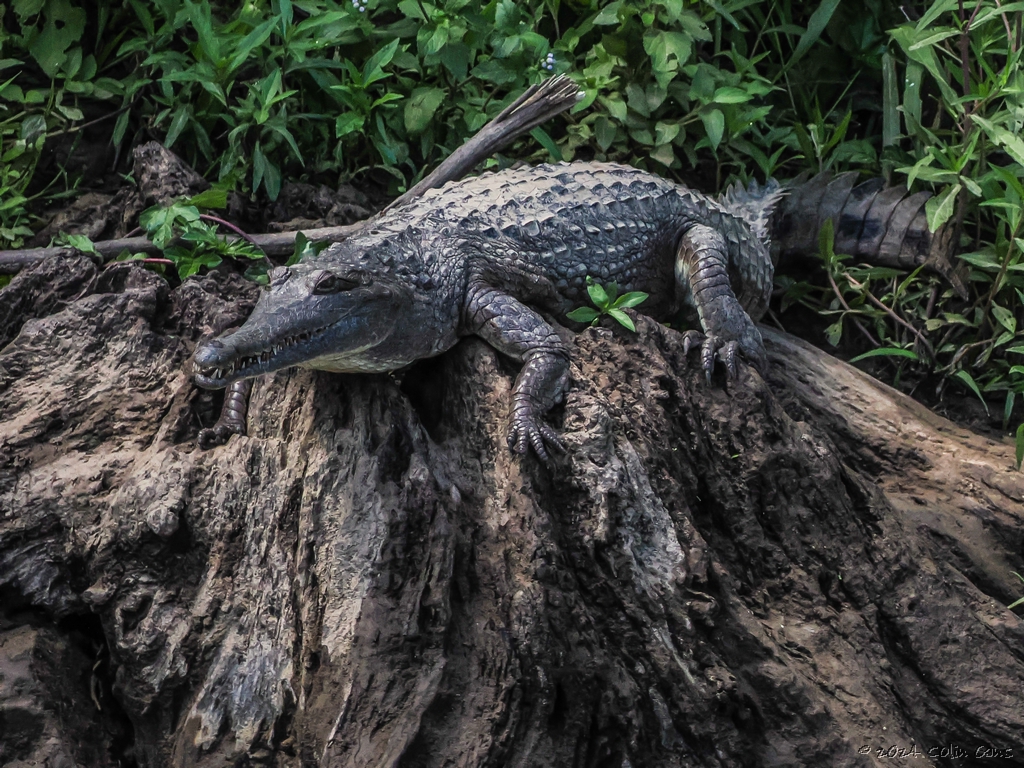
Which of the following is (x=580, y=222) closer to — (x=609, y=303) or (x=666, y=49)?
(x=609, y=303)

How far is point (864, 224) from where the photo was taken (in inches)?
195

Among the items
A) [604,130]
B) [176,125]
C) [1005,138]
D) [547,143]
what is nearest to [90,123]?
[176,125]

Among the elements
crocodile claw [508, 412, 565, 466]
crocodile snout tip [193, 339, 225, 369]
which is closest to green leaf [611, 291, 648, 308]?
crocodile claw [508, 412, 565, 466]

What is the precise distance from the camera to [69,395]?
11.0 feet

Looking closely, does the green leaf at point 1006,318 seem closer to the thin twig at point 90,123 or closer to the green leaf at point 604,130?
the green leaf at point 604,130

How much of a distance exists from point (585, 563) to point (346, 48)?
10.2 feet

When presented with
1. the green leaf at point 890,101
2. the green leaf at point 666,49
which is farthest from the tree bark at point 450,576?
the green leaf at point 890,101

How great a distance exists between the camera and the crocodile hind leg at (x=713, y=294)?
13.0ft

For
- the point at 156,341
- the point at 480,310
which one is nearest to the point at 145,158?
the point at 156,341

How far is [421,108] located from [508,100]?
432 millimetres

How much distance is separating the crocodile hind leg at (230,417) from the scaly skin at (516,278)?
244 millimetres

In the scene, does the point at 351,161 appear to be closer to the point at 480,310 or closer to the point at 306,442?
the point at 480,310

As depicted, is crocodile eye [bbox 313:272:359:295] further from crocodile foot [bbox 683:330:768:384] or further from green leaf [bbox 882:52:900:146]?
green leaf [bbox 882:52:900:146]

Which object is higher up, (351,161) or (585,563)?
(351,161)
